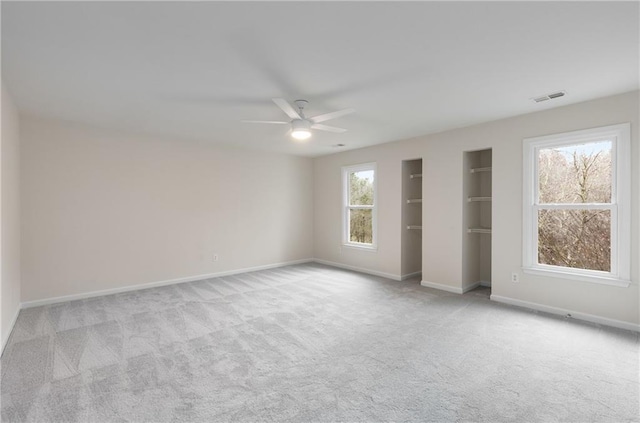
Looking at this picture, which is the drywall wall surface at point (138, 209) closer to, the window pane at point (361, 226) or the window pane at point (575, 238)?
the window pane at point (361, 226)

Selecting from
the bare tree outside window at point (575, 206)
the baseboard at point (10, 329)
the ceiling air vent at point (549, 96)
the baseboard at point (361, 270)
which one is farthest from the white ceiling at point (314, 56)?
the baseboard at point (361, 270)

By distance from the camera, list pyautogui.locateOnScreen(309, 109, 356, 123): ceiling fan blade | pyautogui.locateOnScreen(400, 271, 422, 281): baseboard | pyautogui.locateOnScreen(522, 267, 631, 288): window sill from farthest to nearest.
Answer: pyautogui.locateOnScreen(400, 271, 422, 281): baseboard < pyautogui.locateOnScreen(522, 267, 631, 288): window sill < pyautogui.locateOnScreen(309, 109, 356, 123): ceiling fan blade

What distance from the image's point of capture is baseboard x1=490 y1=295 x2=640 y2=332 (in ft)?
10.6

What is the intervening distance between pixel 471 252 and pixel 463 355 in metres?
2.53

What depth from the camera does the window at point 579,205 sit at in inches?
130

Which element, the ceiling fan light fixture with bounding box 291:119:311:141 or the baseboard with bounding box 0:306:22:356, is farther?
the ceiling fan light fixture with bounding box 291:119:311:141

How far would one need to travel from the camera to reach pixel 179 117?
Result: 4035mm

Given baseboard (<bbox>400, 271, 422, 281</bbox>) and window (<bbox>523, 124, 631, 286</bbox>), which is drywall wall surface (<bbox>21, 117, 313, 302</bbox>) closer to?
baseboard (<bbox>400, 271, 422, 281</bbox>)

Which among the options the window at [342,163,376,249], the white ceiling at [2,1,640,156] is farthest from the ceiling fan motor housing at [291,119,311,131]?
the window at [342,163,376,249]

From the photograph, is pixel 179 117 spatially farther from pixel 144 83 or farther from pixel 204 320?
pixel 204 320

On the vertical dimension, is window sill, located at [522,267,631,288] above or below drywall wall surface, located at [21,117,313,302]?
below

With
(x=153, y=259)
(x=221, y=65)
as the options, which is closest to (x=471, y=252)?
(x=221, y=65)

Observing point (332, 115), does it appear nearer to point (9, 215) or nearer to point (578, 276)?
point (578, 276)

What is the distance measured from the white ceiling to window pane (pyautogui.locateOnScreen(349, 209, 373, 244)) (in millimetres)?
2624
